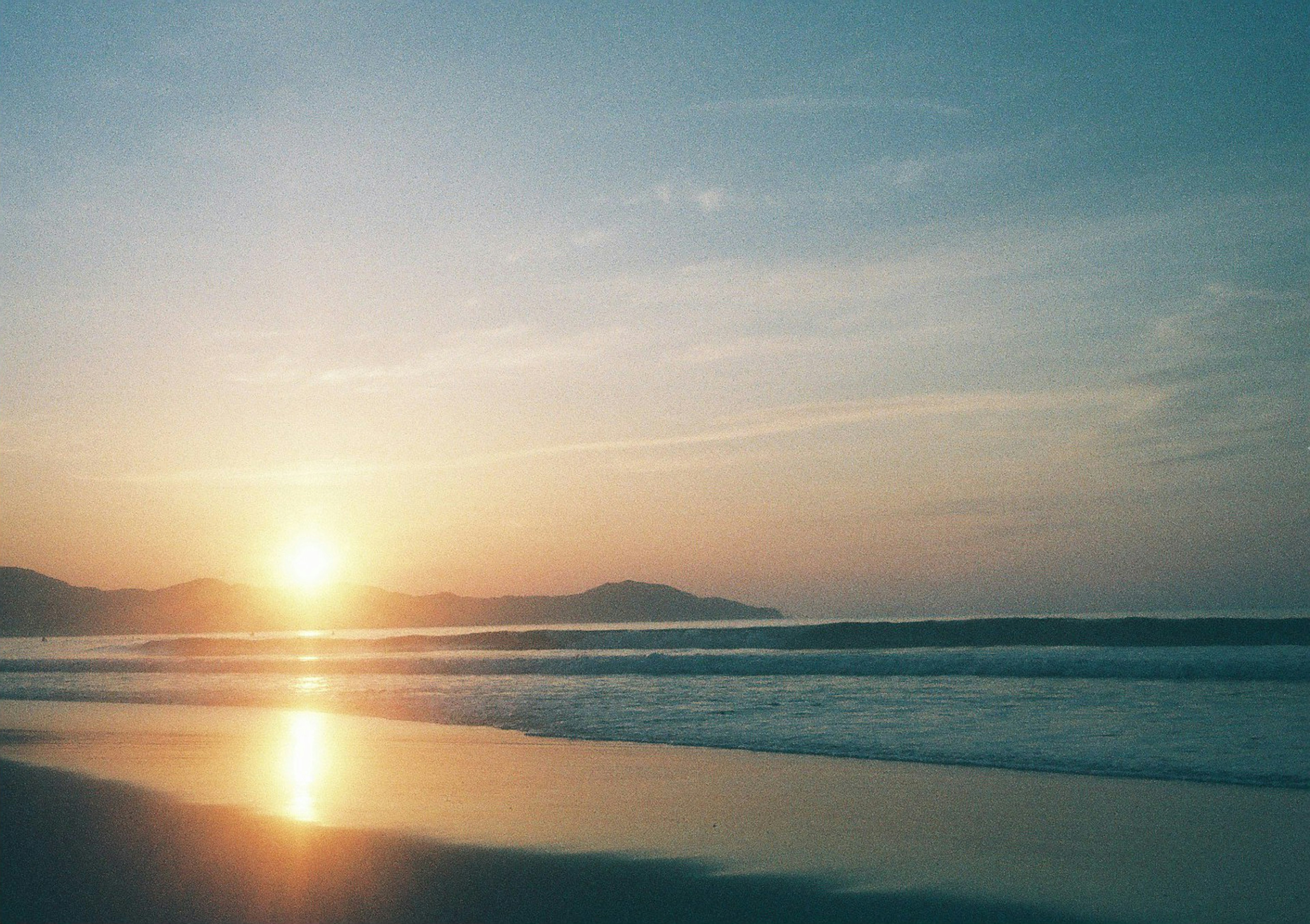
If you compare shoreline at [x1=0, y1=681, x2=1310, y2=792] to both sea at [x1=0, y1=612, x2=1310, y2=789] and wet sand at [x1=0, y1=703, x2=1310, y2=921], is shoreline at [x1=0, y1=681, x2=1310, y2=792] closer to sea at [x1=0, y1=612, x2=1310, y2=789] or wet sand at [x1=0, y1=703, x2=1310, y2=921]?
sea at [x1=0, y1=612, x2=1310, y2=789]

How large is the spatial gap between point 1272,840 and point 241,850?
23.4ft

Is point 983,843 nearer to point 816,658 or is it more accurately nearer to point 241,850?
point 241,850

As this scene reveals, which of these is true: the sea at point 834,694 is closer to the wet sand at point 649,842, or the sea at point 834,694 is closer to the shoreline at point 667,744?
the shoreline at point 667,744

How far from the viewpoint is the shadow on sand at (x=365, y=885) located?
5.44 m

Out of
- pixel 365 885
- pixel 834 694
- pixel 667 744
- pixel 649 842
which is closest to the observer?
pixel 365 885

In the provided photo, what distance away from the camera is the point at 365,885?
6051 millimetres

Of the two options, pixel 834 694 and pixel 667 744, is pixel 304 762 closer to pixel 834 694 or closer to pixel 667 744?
pixel 667 744

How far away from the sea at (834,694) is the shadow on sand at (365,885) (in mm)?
4628

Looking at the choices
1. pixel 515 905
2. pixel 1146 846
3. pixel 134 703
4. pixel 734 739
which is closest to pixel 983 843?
pixel 1146 846

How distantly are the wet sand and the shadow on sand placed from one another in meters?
0.02

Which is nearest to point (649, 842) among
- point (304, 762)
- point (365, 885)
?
point (365, 885)

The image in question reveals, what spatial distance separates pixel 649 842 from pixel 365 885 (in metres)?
2.00

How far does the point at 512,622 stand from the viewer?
350 feet

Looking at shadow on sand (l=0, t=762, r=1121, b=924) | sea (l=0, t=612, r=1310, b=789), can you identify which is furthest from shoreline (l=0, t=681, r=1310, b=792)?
shadow on sand (l=0, t=762, r=1121, b=924)
